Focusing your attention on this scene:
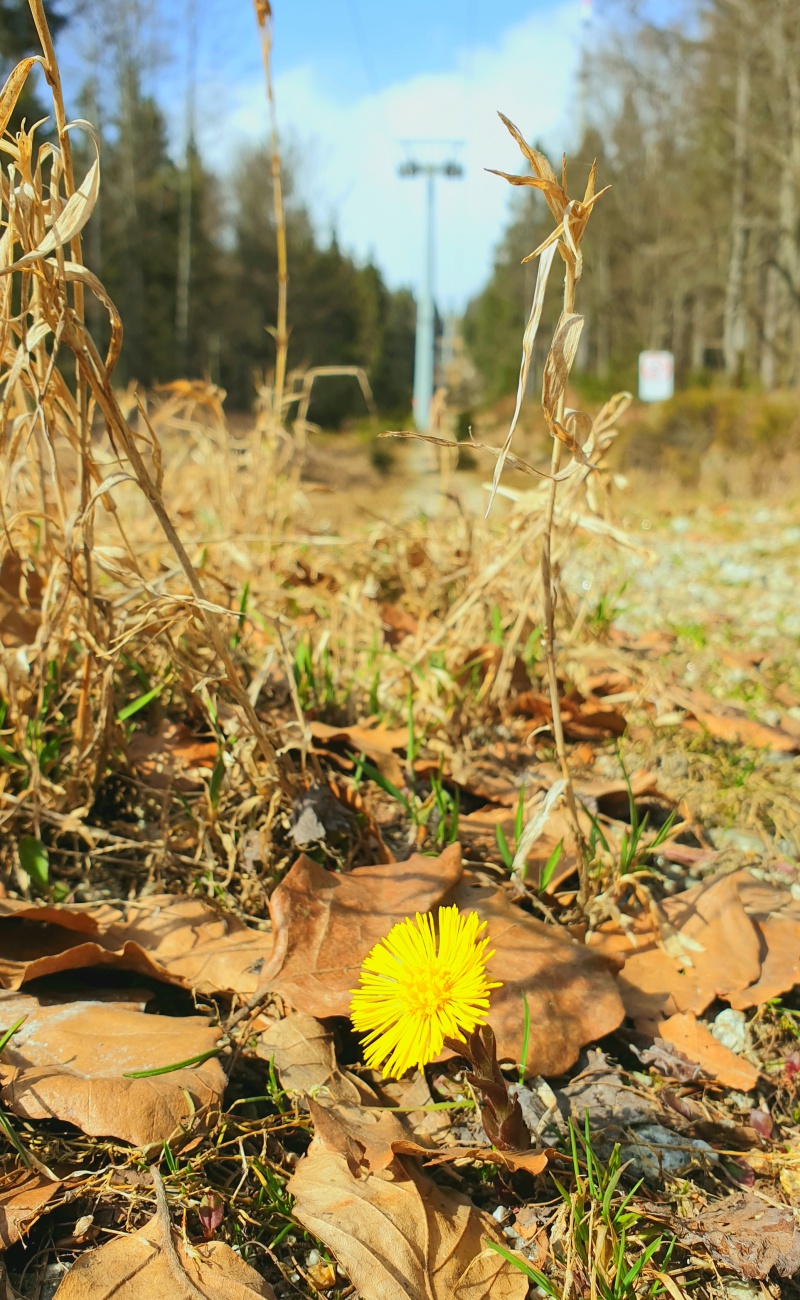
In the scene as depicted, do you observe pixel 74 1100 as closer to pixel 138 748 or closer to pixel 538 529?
pixel 138 748

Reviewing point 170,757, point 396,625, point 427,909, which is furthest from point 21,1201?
point 396,625

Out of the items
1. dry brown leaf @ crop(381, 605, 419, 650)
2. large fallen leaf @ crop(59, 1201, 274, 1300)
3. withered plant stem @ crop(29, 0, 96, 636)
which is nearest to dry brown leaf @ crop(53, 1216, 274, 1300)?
large fallen leaf @ crop(59, 1201, 274, 1300)

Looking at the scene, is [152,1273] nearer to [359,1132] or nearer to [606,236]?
[359,1132]

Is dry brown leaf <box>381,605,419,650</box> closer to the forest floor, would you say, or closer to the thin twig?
the forest floor

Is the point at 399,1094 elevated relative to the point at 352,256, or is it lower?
lower

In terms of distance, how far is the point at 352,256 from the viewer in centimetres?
4256

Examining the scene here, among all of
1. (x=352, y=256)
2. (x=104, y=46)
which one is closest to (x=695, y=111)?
(x=104, y=46)

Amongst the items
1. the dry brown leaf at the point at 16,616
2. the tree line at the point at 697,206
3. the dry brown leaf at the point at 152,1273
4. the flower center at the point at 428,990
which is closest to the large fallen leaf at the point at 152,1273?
the dry brown leaf at the point at 152,1273

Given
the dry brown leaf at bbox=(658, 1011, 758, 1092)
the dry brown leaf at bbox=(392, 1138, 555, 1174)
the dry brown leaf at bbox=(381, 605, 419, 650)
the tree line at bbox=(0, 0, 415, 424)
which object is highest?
the tree line at bbox=(0, 0, 415, 424)

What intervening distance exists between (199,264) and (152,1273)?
32.8 metres

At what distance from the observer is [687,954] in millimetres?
1413

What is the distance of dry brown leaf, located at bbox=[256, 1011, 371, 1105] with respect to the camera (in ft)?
3.76

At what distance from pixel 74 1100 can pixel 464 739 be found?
1.03m

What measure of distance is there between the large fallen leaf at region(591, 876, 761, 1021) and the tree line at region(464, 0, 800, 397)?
11.4 meters
